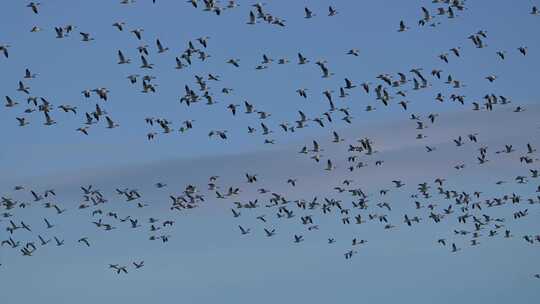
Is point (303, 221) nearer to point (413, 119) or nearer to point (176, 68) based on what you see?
point (413, 119)

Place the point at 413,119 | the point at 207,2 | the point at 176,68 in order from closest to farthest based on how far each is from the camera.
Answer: the point at 207,2
the point at 176,68
the point at 413,119

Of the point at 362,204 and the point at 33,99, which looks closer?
the point at 33,99

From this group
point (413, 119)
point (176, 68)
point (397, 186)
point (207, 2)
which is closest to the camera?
point (207, 2)

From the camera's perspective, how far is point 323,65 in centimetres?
14025

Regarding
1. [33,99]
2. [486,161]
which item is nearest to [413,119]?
[486,161]

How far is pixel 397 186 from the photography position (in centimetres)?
16062

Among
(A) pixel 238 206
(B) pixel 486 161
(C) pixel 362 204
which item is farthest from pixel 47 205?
(B) pixel 486 161

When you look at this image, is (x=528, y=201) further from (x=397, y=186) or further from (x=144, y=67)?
(x=144, y=67)

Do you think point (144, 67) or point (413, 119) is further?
point (413, 119)

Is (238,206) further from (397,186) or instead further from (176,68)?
(176,68)

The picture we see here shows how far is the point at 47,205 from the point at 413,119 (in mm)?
34602

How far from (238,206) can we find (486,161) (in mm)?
24013

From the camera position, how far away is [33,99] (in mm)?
137625

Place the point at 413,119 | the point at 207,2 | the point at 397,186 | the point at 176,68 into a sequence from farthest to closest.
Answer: the point at 397,186, the point at 413,119, the point at 176,68, the point at 207,2
